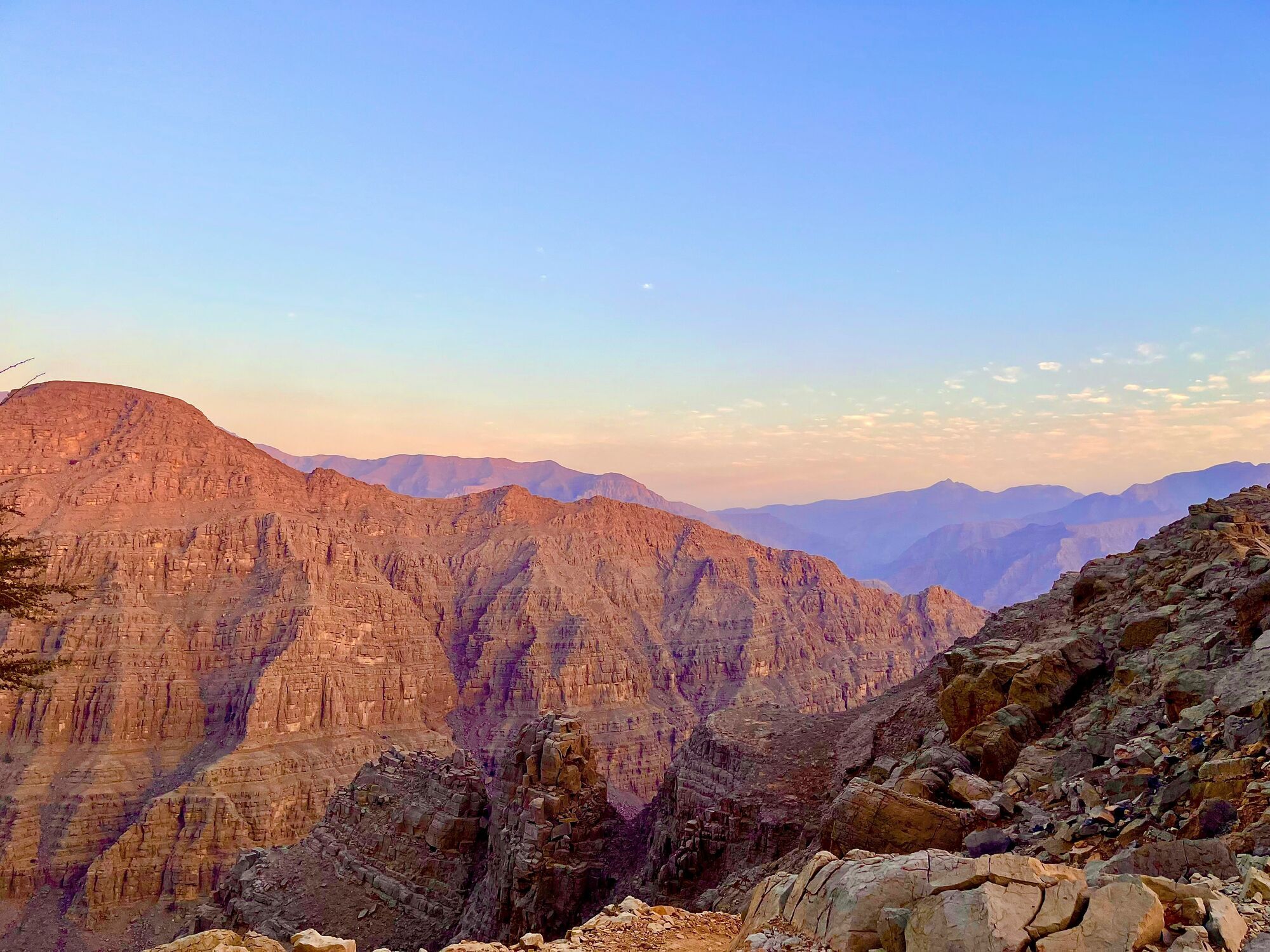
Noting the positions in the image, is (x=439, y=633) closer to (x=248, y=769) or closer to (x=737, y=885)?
(x=248, y=769)

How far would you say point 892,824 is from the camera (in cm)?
1439

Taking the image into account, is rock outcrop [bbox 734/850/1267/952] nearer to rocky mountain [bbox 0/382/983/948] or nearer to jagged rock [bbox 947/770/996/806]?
jagged rock [bbox 947/770/996/806]

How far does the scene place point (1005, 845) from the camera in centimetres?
1220

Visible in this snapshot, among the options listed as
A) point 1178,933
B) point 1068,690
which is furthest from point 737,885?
point 1178,933

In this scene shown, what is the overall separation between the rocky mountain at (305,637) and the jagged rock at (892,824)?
6094 centimetres

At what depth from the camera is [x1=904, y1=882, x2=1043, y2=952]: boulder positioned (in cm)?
692

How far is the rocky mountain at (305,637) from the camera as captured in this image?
85688 millimetres

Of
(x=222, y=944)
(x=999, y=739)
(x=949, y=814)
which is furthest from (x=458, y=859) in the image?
(x=222, y=944)

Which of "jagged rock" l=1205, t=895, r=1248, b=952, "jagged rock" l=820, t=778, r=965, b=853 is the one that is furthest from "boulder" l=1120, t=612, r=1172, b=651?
"jagged rock" l=1205, t=895, r=1248, b=952

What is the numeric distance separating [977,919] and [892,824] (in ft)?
26.0

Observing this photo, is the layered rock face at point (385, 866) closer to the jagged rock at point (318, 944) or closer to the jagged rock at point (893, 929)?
the jagged rock at point (318, 944)

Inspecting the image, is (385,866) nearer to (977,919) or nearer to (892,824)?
(892,824)

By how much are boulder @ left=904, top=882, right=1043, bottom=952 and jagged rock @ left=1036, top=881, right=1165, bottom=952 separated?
294mm

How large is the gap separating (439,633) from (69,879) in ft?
201
